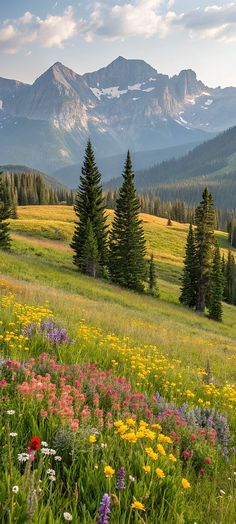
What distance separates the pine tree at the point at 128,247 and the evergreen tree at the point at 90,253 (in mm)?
2738

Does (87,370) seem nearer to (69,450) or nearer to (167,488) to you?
(69,450)

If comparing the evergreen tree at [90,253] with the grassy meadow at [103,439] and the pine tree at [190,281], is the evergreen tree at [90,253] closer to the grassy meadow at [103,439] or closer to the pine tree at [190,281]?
the pine tree at [190,281]

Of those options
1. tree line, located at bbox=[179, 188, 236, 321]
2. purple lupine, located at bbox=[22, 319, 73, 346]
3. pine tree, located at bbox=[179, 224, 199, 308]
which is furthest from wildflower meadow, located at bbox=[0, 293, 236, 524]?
pine tree, located at bbox=[179, 224, 199, 308]

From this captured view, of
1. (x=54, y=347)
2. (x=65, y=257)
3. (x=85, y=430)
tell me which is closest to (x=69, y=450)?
(x=85, y=430)

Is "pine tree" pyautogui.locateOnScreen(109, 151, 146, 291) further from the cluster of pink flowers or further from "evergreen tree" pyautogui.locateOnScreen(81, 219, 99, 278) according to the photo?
the cluster of pink flowers

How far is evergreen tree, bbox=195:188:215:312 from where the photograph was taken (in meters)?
44.2

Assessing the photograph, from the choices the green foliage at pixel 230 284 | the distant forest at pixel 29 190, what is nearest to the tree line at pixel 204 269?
the green foliage at pixel 230 284

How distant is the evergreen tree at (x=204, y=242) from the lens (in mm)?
44219

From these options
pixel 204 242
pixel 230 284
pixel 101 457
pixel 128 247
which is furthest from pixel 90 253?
pixel 230 284

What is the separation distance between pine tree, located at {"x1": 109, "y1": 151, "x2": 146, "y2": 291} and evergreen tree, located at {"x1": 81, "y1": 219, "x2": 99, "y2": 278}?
8.98 feet

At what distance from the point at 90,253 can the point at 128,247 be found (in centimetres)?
533

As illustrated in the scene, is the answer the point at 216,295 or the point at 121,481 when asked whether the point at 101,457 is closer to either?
the point at 121,481

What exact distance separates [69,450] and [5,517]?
1091 mm

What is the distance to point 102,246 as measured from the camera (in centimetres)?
4756
